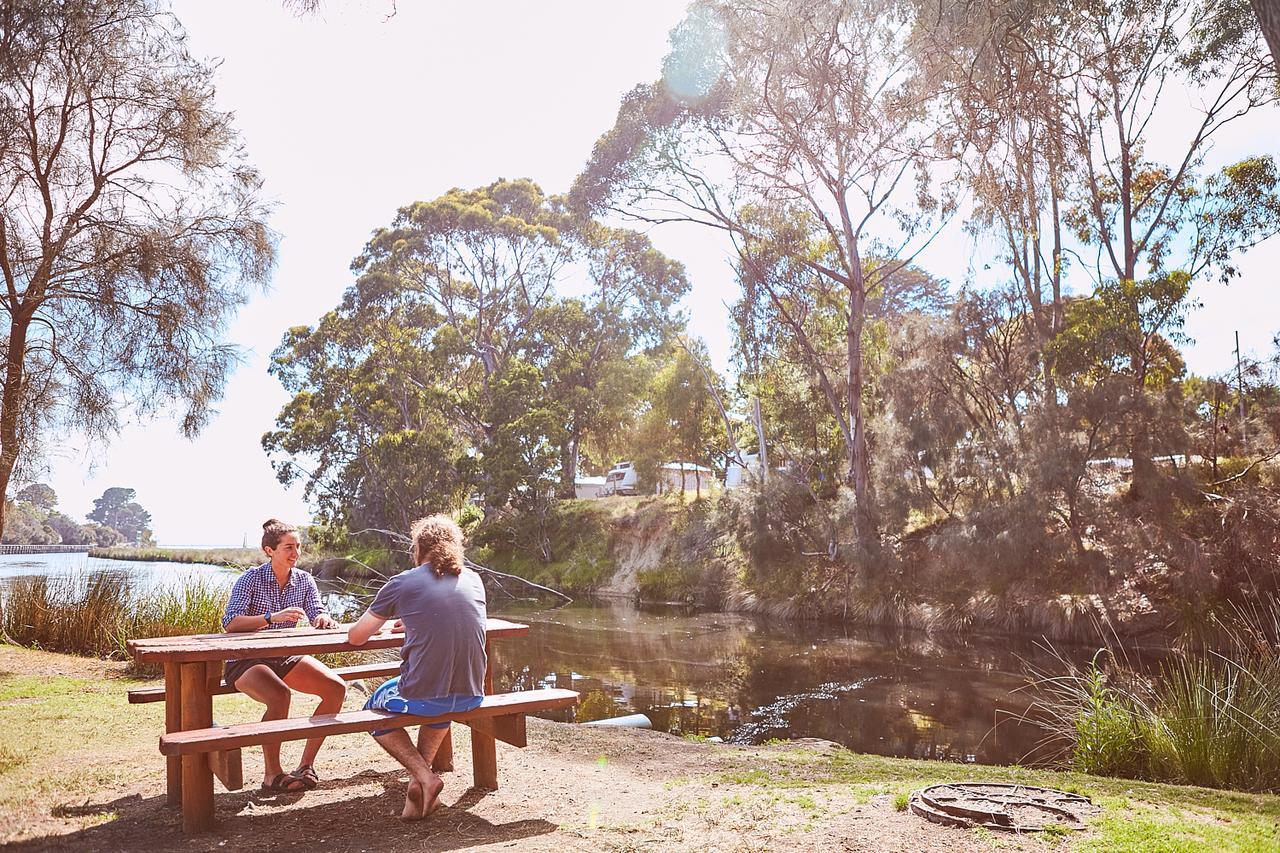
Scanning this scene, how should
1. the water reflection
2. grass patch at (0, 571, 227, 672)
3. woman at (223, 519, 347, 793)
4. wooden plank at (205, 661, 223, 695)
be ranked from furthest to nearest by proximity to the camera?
grass patch at (0, 571, 227, 672) < the water reflection < woman at (223, 519, 347, 793) < wooden plank at (205, 661, 223, 695)

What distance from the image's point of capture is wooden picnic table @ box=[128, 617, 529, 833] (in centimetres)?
374

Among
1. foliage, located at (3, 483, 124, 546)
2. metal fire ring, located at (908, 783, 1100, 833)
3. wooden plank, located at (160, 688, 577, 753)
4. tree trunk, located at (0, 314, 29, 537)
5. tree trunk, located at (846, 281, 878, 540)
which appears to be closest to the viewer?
wooden plank, located at (160, 688, 577, 753)

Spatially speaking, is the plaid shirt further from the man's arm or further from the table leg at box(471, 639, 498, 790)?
the table leg at box(471, 639, 498, 790)

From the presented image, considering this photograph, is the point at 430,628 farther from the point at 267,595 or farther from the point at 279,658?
the point at 267,595

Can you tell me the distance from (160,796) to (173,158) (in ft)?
29.2

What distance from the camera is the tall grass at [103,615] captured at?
9320mm

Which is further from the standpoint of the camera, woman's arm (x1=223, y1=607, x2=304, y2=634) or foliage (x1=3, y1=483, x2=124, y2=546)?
foliage (x1=3, y1=483, x2=124, y2=546)

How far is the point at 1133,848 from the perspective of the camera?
11.0 ft

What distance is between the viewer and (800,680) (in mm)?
11047

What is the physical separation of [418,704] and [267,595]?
127cm

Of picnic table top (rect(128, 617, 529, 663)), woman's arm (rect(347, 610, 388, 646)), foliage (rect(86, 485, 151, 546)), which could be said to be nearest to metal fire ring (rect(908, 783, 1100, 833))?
picnic table top (rect(128, 617, 529, 663))

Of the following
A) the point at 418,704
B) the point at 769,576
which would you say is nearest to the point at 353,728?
the point at 418,704

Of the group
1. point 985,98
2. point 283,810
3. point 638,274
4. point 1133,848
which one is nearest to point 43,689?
point 283,810

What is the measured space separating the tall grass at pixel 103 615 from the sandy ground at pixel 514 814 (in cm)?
432
